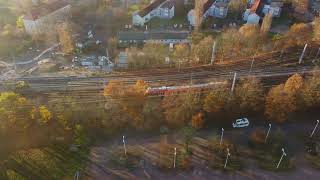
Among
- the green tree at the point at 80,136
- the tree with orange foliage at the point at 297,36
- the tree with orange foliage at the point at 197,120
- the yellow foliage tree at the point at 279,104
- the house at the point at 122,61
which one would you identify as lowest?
the green tree at the point at 80,136

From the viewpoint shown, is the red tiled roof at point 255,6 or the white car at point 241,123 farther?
the red tiled roof at point 255,6

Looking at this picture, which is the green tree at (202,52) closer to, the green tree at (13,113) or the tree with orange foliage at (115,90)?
the tree with orange foliage at (115,90)

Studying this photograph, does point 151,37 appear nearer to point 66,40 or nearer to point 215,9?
point 66,40

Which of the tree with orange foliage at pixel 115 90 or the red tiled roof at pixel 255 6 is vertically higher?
the red tiled roof at pixel 255 6

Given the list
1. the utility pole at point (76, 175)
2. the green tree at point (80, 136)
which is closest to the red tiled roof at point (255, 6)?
the green tree at point (80, 136)

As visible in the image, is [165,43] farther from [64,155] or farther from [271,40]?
[64,155]

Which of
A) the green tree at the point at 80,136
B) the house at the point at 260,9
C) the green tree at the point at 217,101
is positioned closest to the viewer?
the green tree at the point at 80,136
